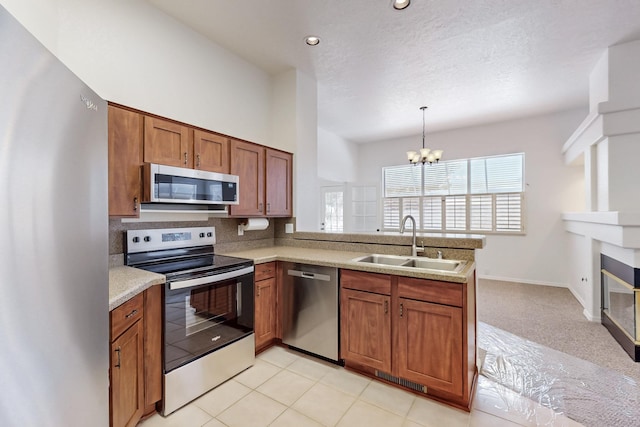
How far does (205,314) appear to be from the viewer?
2090mm

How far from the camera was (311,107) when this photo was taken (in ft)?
12.5

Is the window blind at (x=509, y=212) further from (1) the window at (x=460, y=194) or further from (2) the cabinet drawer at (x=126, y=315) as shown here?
(2) the cabinet drawer at (x=126, y=315)

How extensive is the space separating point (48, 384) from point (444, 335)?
2004 mm

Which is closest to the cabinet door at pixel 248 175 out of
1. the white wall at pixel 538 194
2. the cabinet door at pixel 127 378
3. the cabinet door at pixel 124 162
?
the cabinet door at pixel 124 162

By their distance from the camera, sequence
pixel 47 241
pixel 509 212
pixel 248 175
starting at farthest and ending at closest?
1. pixel 509 212
2. pixel 248 175
3. pixel 47 241

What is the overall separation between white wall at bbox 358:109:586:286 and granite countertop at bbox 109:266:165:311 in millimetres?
5323

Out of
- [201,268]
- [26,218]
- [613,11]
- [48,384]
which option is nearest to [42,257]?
[26,218]

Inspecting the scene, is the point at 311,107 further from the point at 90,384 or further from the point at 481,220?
the point at 481,220

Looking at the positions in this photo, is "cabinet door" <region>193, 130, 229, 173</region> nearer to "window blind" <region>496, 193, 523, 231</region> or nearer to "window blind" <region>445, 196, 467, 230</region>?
"window blind" <region>445, 196, 467, 230</region>

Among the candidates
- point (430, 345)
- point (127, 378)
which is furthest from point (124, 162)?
point (430, 345)

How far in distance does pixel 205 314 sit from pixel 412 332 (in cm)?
154

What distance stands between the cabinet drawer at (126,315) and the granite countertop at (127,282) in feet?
0.21

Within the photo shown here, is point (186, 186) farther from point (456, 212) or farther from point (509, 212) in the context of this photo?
point (509, 212)

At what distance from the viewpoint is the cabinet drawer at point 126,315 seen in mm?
1412
